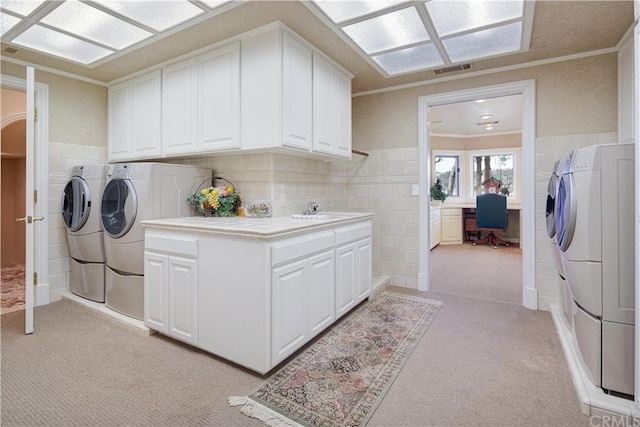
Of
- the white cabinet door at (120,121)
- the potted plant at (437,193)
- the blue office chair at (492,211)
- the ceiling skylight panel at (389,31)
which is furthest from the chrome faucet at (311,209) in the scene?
the blue office chair at (492,211)

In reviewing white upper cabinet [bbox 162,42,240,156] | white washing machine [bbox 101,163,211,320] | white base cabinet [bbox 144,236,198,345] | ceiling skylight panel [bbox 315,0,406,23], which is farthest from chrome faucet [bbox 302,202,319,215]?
ceiling skylight panel [bbox 315,0,406,23]

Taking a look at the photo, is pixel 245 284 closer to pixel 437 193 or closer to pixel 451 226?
pixel 437 193

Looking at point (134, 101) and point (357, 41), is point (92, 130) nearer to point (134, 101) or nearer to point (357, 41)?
point (134, 101)

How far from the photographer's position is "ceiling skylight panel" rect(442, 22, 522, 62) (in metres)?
2.54

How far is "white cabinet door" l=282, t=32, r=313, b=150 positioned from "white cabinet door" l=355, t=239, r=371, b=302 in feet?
3.47

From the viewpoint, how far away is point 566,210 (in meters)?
1.82

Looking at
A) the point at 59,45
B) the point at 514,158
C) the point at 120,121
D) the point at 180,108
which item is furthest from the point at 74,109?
the point at 514,158

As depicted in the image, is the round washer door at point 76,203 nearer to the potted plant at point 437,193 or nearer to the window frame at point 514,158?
the potted plant at point 437,193

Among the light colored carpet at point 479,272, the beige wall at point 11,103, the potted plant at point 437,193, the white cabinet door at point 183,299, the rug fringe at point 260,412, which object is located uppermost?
the beige wall at point 11,103

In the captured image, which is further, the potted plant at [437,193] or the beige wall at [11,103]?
the potted plant at [437,193]

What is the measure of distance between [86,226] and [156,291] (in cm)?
132

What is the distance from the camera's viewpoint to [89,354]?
7.39 ft

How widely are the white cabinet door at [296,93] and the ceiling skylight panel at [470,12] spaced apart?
0.99 m

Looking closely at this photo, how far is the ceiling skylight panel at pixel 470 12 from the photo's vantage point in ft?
7.14
